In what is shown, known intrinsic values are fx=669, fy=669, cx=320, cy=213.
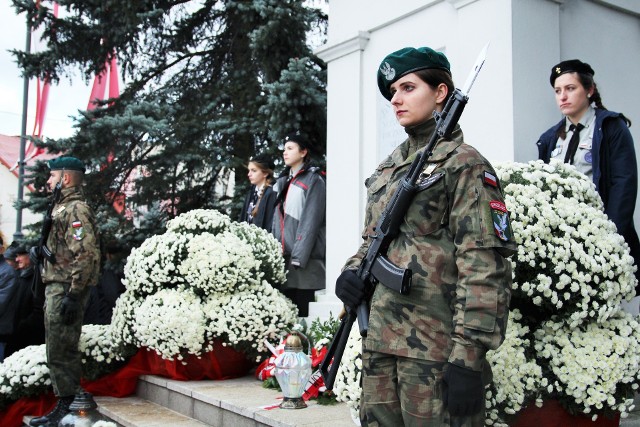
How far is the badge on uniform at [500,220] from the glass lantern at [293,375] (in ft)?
8.21

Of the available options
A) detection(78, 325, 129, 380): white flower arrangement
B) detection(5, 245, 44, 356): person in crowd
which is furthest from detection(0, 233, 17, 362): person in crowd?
detection(78, 325, 129, 380): white flower arrangement

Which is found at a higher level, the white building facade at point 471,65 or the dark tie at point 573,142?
the white building facade at point 471,65

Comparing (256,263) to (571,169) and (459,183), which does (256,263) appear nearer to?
(571,169)

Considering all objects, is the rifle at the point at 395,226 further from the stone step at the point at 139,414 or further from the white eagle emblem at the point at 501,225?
A: the stone step at the point at 139,414

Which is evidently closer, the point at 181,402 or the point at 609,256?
the point at 609,256

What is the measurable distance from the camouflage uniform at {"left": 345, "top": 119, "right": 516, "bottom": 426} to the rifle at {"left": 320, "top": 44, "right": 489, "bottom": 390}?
4 cm

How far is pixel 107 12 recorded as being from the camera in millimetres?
9992

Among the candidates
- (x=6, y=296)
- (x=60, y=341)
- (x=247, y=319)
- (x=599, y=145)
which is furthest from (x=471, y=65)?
(x=6, y=296)

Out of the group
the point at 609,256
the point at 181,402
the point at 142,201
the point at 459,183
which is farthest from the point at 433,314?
the point at 142,201

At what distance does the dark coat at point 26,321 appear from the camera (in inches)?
310

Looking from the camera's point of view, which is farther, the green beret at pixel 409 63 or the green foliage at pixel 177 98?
the green foliage at pixel 177 98

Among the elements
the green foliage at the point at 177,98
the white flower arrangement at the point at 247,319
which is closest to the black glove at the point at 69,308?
the white flower arrangement at the point at 247,319

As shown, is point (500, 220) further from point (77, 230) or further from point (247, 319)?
point (77, 230)

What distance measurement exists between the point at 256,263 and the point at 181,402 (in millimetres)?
1357
